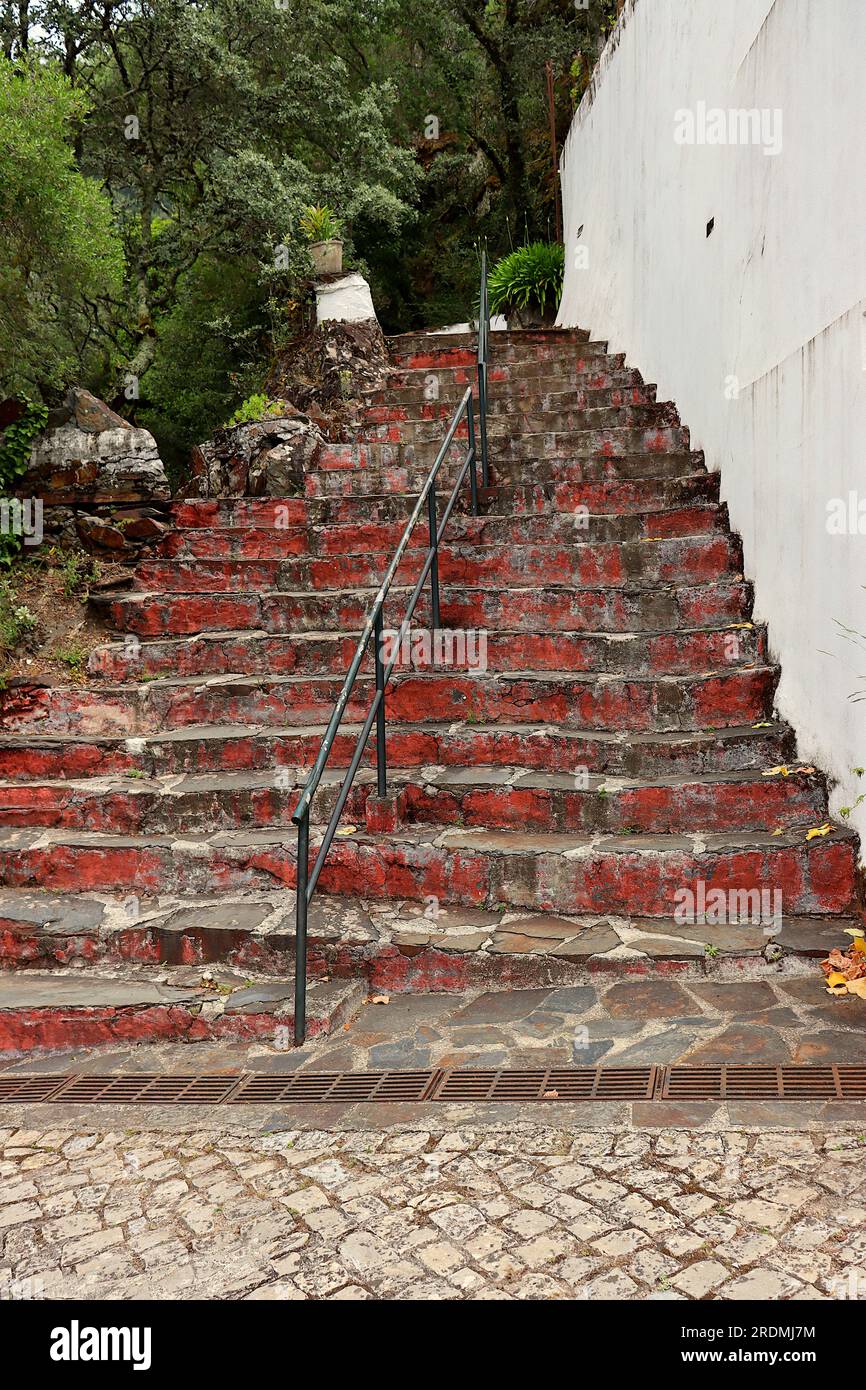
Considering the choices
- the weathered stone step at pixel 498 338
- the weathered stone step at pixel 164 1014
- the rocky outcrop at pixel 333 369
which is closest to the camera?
the weathered stone step at pixel 164 1014

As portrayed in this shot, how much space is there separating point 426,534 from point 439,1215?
5049 millimetres

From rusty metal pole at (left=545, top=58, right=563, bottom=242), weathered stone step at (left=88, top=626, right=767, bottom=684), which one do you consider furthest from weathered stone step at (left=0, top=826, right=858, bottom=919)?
rusty metal pole at (left=545, top=58, right=563, bottom=242)

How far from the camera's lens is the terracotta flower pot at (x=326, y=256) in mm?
10250

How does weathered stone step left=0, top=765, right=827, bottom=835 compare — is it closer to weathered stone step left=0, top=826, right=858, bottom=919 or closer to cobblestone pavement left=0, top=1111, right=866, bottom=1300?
weathered stone step left=0, top=826, right=858, bottom=919

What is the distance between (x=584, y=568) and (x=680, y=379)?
6.61 feet

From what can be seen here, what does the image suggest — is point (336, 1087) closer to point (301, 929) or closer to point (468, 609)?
point (301, 929)

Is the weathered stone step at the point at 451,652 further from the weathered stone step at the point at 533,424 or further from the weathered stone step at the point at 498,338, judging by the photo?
the weathered stone step at the point at 498,338

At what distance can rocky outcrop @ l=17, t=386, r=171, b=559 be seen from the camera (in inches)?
298

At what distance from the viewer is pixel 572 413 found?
8.39 meters

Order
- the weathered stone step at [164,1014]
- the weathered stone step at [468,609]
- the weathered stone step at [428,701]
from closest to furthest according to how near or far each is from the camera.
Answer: the weathered stone step at [164,1014]
the weathered stone step at [428,701]
the weathered stone step at [468,609]

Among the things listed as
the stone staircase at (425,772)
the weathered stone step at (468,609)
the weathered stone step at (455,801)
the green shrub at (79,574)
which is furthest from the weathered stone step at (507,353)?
the weathered stone step at (455,801)

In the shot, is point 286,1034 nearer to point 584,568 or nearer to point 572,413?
point 584,568

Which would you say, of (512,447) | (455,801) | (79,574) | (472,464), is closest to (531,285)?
(512,447)

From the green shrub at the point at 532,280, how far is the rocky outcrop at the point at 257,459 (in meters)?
4.82
